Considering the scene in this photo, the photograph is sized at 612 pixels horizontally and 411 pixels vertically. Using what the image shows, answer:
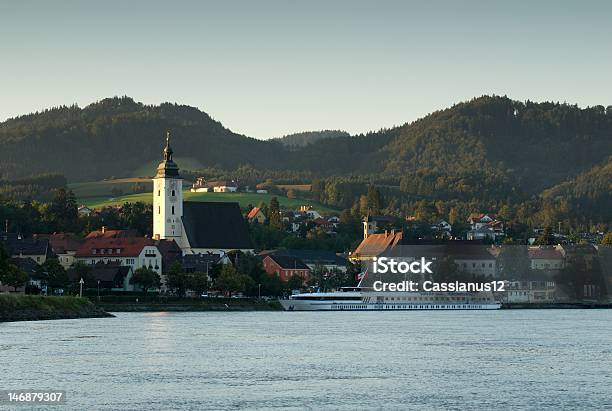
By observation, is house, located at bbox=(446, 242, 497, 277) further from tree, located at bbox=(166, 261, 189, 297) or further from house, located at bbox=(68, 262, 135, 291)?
tree, located at bbox=(166, 261, 189, 297)

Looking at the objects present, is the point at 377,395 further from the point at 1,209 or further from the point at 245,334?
the point at 1,209

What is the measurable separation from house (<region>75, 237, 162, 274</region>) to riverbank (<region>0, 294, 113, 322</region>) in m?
33.3

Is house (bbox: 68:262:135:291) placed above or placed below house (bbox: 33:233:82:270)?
below

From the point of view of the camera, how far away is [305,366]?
2518 inches

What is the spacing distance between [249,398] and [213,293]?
9907cm

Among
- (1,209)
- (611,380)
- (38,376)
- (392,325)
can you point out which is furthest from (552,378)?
(1,209)

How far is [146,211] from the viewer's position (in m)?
190

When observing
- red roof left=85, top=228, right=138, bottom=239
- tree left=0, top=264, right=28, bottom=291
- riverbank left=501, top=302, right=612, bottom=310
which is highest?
red roof left=85, top=228, right=138, bottom=239

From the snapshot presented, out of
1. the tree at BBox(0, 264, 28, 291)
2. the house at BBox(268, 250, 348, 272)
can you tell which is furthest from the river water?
the house at BBox(268, 250, 348, 272)

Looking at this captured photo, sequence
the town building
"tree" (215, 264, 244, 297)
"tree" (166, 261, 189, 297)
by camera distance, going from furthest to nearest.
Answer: the town building, "tree" (215, 264, 244, 297), "tree" (166, 261, 189, 297)

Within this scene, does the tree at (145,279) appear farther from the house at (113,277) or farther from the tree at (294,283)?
the tree at (294,283)

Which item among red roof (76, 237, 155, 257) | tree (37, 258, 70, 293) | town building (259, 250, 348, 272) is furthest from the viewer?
town building (259, 250, 348, 272)

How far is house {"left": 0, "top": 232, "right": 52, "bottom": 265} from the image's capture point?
15238cm

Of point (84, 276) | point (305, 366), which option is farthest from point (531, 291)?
point (305, 366)
